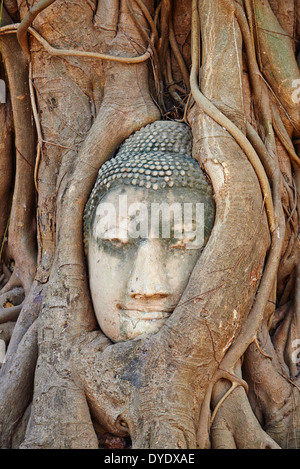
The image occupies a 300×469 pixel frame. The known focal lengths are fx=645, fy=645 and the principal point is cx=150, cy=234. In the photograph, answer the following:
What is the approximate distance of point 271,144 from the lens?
9.45 ft

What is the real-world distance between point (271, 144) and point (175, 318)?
0.98 meters

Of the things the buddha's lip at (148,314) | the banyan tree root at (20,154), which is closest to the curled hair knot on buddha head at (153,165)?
the buddha's lip at (148,314)

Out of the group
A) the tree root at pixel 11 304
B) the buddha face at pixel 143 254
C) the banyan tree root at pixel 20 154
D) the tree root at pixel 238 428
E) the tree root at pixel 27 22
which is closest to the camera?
the tree root at pixel 238 428

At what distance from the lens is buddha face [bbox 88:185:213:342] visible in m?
2.48

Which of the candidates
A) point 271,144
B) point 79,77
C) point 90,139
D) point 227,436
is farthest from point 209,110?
point 227,436

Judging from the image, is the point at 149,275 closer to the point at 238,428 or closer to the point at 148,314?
the point at 148,314

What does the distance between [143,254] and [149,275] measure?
9 centimetres

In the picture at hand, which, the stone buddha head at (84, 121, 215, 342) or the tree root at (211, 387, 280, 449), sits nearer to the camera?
the tree root at (211, 387, 280, 449)

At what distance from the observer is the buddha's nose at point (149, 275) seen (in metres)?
2.44

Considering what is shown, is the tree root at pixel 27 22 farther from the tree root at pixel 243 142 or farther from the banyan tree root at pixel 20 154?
the tree root at pixel 243 142

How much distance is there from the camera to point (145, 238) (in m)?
2.52

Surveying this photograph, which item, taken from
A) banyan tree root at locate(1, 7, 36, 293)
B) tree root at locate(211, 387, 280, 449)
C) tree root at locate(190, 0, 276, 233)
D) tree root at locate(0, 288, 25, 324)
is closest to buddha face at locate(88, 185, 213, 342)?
tree root at locate(190, 0, 276, 233)

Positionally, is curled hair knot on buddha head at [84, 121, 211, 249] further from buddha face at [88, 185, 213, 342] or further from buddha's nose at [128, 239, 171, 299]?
buddha's nose at [128, 239, 171, 299]

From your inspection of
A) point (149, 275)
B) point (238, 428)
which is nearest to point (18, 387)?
point (149, 275)
